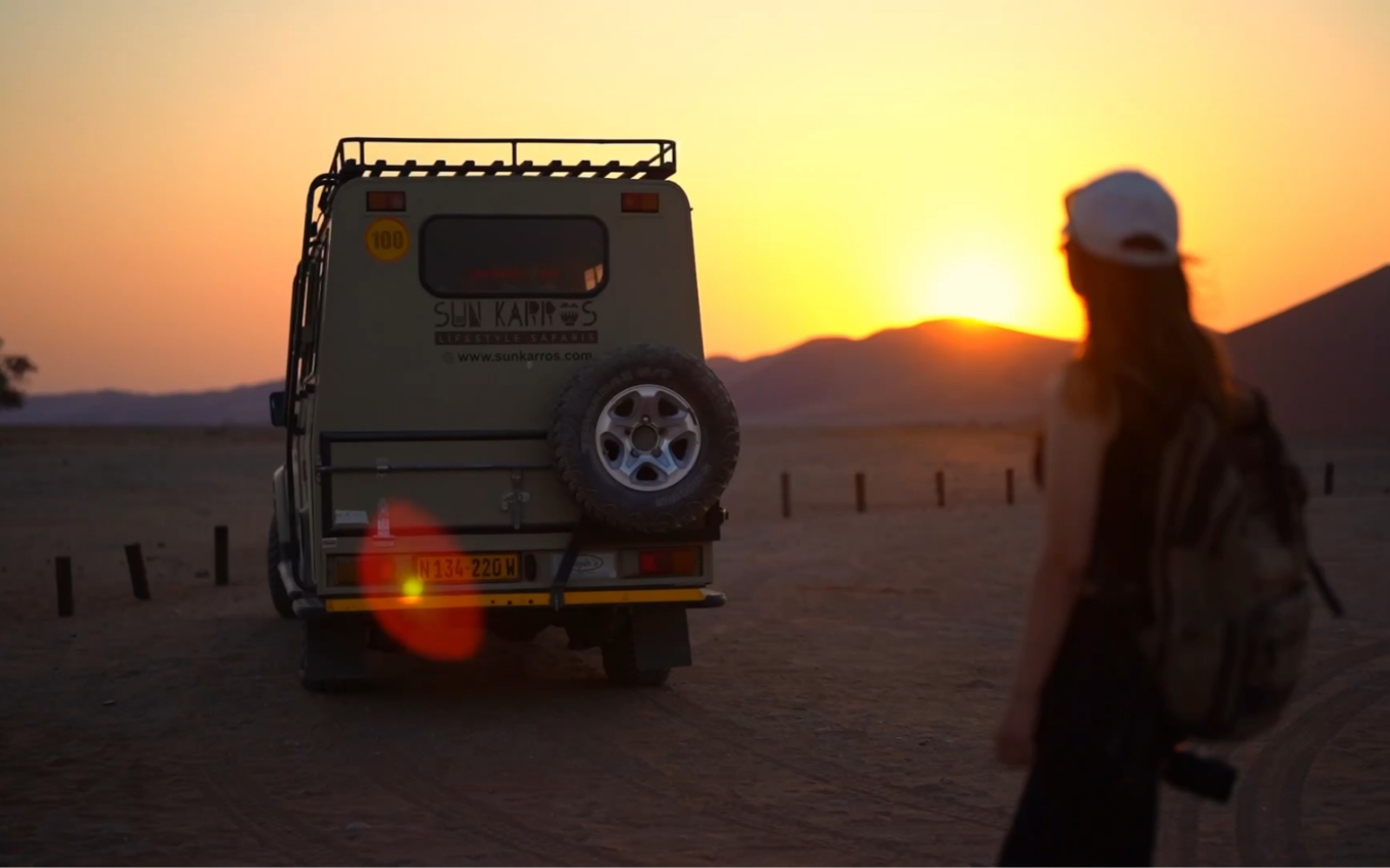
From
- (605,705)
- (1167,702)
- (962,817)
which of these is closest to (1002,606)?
(605,705)

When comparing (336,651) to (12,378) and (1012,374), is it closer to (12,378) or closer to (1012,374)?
(12,378)

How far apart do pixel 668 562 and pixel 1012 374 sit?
15821 cm

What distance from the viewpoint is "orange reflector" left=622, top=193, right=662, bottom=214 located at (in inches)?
392

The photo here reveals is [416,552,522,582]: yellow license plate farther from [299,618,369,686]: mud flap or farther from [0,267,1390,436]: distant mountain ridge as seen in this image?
[0,267,1390,436]: distant mountain ridge

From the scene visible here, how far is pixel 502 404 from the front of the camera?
31.7 feet

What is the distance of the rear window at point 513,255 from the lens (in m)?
9.74

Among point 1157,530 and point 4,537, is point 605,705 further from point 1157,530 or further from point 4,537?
point 4,537

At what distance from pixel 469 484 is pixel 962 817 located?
12.5 ft

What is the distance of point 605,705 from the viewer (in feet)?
33.3

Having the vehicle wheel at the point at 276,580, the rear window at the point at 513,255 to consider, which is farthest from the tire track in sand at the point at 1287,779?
the vehicle wheel at the point at 276,580

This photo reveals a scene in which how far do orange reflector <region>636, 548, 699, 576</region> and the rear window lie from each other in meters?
1.69

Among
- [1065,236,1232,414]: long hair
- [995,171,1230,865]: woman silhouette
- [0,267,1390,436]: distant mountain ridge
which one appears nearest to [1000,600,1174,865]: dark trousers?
[995,171,1230,865]: woman silhouette

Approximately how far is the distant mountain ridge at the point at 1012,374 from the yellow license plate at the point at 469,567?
2048 centimetres

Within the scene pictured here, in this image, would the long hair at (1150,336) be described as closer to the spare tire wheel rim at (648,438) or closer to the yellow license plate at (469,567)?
the spare tire wheel rim at (648,438)
